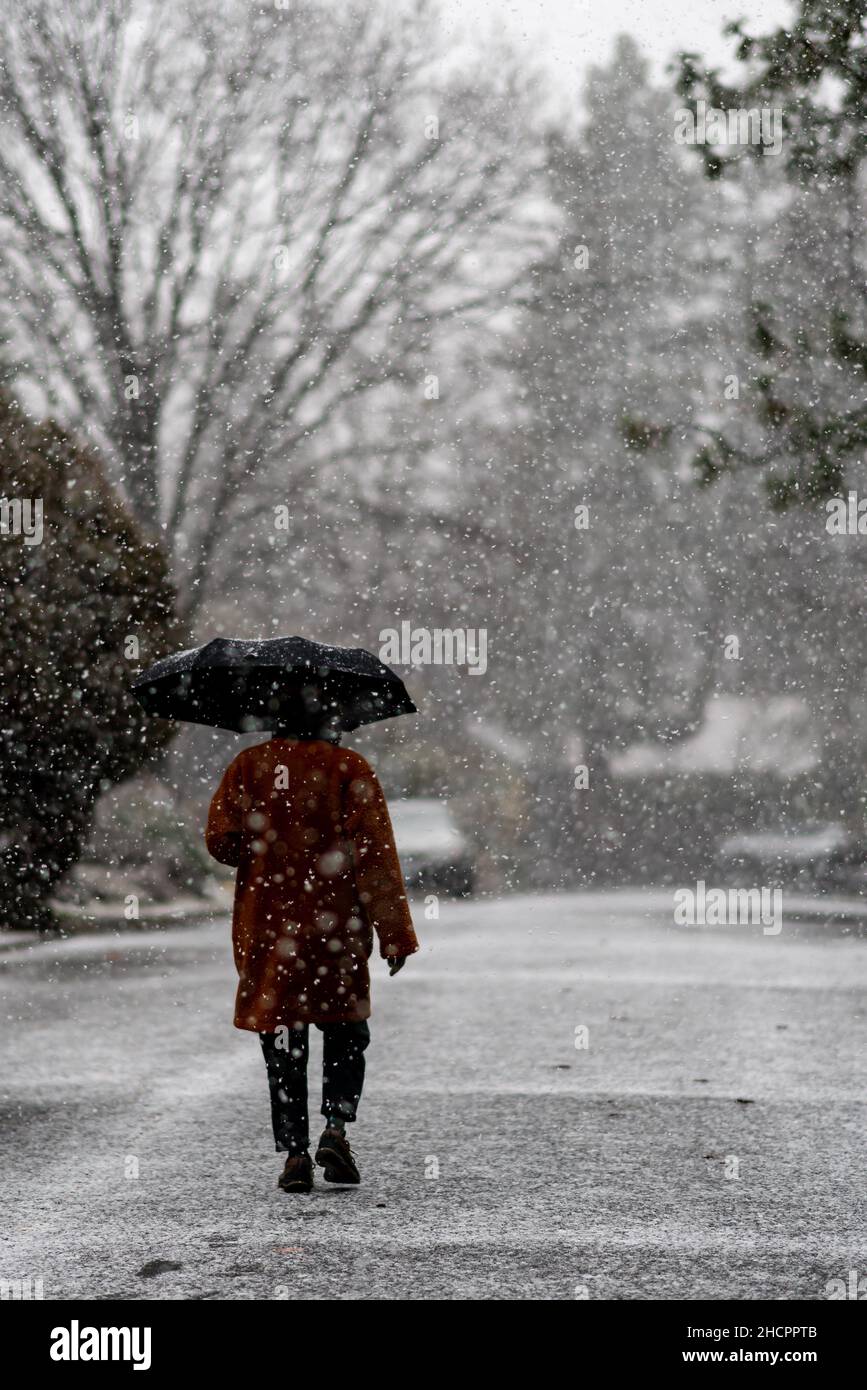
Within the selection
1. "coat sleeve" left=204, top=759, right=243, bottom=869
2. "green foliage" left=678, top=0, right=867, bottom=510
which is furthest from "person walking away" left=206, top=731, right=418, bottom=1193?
"green foliage" left=678, top=0, right=867, bottom=510

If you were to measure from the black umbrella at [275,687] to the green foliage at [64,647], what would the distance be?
862 centimetres

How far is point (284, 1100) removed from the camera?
5715 millimetres

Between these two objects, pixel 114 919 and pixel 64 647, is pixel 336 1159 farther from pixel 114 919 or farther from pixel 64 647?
pixel 114 919

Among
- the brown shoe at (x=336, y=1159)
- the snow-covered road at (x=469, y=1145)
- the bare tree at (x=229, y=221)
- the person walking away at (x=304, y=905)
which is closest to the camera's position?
the snow-covered road at (x=469, y=1145)

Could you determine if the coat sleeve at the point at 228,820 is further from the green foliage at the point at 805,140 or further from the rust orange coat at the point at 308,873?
the green foliage at the point at 805,140

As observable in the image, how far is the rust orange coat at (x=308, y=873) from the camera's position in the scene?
569 centimetres

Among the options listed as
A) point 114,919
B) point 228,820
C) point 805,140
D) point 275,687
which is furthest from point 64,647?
point 228,820

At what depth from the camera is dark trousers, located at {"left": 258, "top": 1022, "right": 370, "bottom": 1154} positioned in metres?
5.72

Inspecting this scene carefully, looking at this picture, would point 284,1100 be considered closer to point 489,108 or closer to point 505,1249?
point 505,1249

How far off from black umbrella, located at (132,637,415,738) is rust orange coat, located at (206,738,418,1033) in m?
0.20

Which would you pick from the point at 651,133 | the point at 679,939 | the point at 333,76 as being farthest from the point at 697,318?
the point at 679,939

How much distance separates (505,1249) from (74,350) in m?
19.4

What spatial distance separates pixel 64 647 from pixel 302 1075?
978 centimetres

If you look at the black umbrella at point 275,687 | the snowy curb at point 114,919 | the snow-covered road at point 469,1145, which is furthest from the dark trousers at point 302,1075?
the snowy curb at point 114,919
